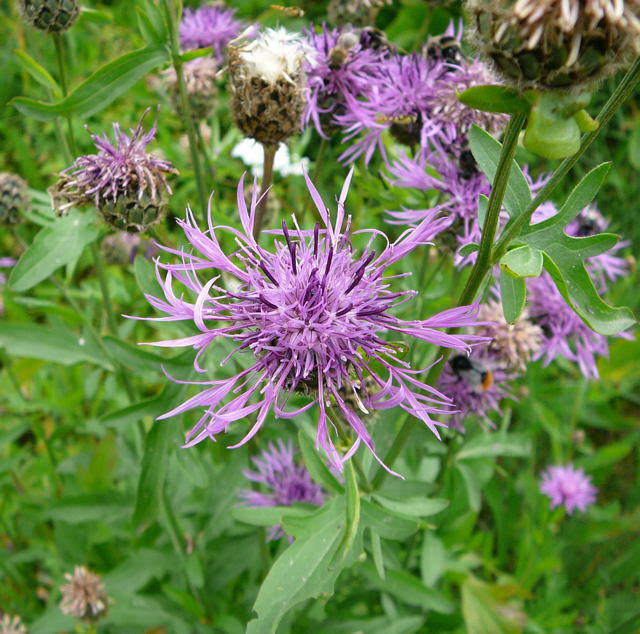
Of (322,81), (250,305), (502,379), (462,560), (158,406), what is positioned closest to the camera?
(250,305)

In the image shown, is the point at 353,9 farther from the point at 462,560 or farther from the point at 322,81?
the point at 462,560

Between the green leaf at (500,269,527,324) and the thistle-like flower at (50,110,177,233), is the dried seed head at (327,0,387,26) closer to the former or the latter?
the thistle-like flower at (50,110,177,233)

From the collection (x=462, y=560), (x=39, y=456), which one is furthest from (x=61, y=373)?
(x=462, y=560)

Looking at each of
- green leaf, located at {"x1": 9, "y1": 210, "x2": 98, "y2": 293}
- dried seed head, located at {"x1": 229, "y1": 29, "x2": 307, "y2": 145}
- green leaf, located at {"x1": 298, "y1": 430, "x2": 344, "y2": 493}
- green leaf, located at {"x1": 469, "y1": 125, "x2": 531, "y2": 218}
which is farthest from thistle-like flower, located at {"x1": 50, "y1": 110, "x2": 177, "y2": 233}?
green leaf, located at {"x1": 469, "y1": 125, "x2": 531, "y2": 218}

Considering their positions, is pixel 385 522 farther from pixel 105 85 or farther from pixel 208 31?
pixel 208 31

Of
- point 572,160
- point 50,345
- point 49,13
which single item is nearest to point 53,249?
point 50,345

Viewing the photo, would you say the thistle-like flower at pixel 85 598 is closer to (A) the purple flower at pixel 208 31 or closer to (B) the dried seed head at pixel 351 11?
(A) the purple flower at pixel 208 31
